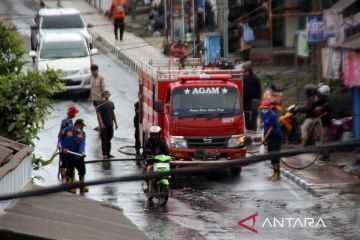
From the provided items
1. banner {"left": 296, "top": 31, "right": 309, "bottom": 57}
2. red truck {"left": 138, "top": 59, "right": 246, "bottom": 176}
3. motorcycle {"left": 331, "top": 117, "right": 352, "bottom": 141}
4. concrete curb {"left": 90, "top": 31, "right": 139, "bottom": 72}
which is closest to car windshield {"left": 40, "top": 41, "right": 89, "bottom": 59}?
concrete curb {"left": 90, "top": 31, "right": 139, "bottom": 72}

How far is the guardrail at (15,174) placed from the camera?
30.6 ft

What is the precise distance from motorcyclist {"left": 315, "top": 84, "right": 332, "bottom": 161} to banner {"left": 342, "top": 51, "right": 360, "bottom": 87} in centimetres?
55

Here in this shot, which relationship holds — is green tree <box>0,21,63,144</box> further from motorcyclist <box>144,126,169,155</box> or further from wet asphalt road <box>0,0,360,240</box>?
motorcyclist <box>144,126,169,155</box>

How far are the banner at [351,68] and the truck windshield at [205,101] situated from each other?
2.66 m

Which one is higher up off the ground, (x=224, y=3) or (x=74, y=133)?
(x=224, y=3)

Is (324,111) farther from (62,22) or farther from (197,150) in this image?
(62,22)

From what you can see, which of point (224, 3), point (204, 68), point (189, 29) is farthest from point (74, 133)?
point (189, 29)

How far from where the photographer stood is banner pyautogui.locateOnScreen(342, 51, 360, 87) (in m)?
21.6

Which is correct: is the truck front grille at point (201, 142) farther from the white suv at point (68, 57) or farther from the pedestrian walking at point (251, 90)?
the white suv at point (68, 57)

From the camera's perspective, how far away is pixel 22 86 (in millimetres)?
13945

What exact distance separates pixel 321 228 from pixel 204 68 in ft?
24.8

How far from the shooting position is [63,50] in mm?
33344

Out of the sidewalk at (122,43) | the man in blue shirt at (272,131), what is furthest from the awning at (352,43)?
the sidewalk at (122,43)

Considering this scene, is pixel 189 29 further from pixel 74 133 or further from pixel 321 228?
pixel 321 228
